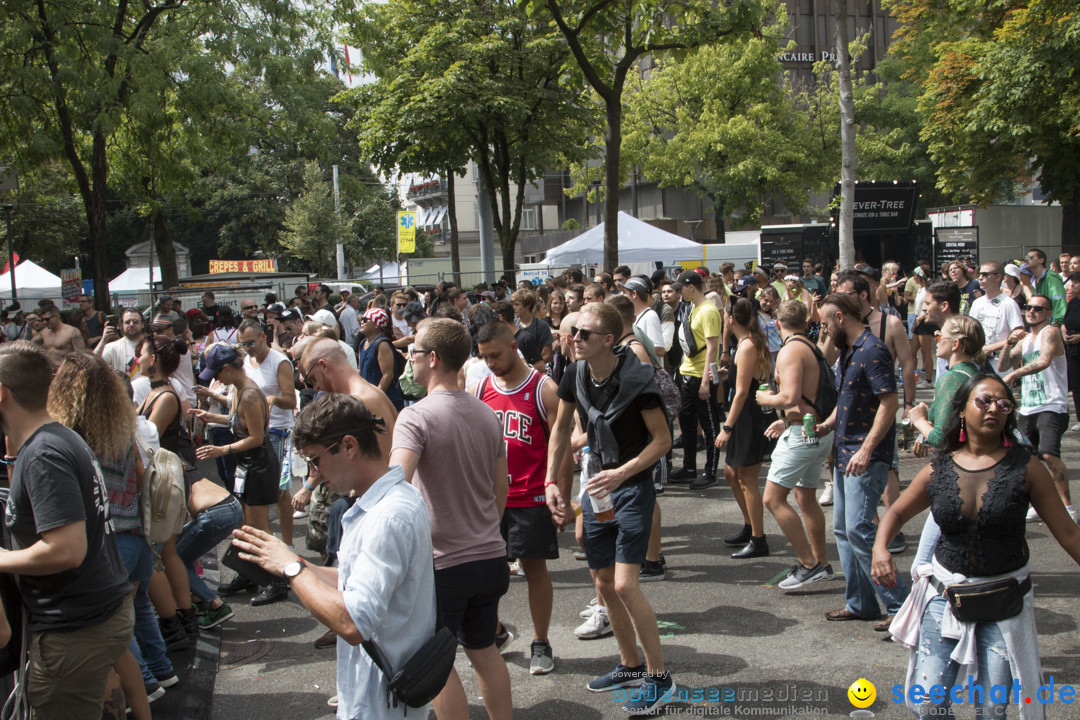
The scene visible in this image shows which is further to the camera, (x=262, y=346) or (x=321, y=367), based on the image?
(x=262, y=346)

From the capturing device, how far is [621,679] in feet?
14.6

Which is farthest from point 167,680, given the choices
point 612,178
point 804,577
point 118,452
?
point 612,178

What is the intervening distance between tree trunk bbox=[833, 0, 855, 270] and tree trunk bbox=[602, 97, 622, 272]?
10.9ft

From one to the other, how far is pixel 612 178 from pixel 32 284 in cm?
2172

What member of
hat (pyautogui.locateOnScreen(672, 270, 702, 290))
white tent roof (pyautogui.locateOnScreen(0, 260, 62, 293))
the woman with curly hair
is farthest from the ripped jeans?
white tent roof (pyautogui.locateOnScreen(0, 260, 62, 293))

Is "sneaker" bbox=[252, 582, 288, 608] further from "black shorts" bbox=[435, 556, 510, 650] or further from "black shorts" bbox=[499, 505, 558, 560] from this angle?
"black shorts" bbox=[435, 556, 510, 650]

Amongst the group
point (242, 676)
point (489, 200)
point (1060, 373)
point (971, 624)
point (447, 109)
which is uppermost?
point (447, 109)

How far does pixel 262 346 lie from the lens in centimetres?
707

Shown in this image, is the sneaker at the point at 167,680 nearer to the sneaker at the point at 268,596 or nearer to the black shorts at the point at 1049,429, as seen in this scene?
the sneaker at the point at 268,596

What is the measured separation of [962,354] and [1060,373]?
2448 millimetres

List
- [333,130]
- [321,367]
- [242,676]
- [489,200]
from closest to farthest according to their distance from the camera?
[321,367]
[242,676]
[333,130]
[489,200]

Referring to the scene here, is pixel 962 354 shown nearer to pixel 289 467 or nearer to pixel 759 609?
pixel 759 609

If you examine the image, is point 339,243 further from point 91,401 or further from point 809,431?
point 91,401

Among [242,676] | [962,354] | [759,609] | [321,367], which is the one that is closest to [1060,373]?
[962,354]
